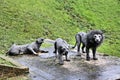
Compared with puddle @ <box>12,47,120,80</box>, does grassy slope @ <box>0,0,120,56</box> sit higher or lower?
higher

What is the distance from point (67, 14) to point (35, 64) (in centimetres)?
1253

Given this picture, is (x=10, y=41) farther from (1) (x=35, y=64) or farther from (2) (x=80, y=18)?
(2) (x=80, y=18)

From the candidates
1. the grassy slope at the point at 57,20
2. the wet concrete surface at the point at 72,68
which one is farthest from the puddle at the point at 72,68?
the grassy slope at the point at 57,20

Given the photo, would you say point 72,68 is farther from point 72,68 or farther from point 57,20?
point 57,20

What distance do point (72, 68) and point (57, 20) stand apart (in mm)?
11630

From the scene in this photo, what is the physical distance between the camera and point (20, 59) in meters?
15.0

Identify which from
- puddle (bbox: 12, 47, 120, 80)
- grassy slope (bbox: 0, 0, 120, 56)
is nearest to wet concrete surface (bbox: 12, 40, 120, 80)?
puddle (bbox: 12, 47, 120, 80)

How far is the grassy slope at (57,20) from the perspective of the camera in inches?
855

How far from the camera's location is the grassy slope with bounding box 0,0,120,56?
21.7 m

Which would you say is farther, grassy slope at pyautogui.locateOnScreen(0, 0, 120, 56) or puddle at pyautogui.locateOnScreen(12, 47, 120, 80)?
grassy slope at pyautogui.locateOnScreen(0, 0, 120, 56)

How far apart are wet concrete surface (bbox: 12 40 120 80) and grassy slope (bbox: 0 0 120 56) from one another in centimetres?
372

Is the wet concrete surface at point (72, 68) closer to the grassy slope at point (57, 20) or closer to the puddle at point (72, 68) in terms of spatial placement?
the puddle at point (72, 68)

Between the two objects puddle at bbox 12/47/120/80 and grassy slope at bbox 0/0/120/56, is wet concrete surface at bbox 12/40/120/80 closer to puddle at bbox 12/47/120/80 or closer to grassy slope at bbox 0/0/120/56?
puddle at bbox 12/47/120/80

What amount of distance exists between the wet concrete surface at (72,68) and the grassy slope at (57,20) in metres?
3.72
